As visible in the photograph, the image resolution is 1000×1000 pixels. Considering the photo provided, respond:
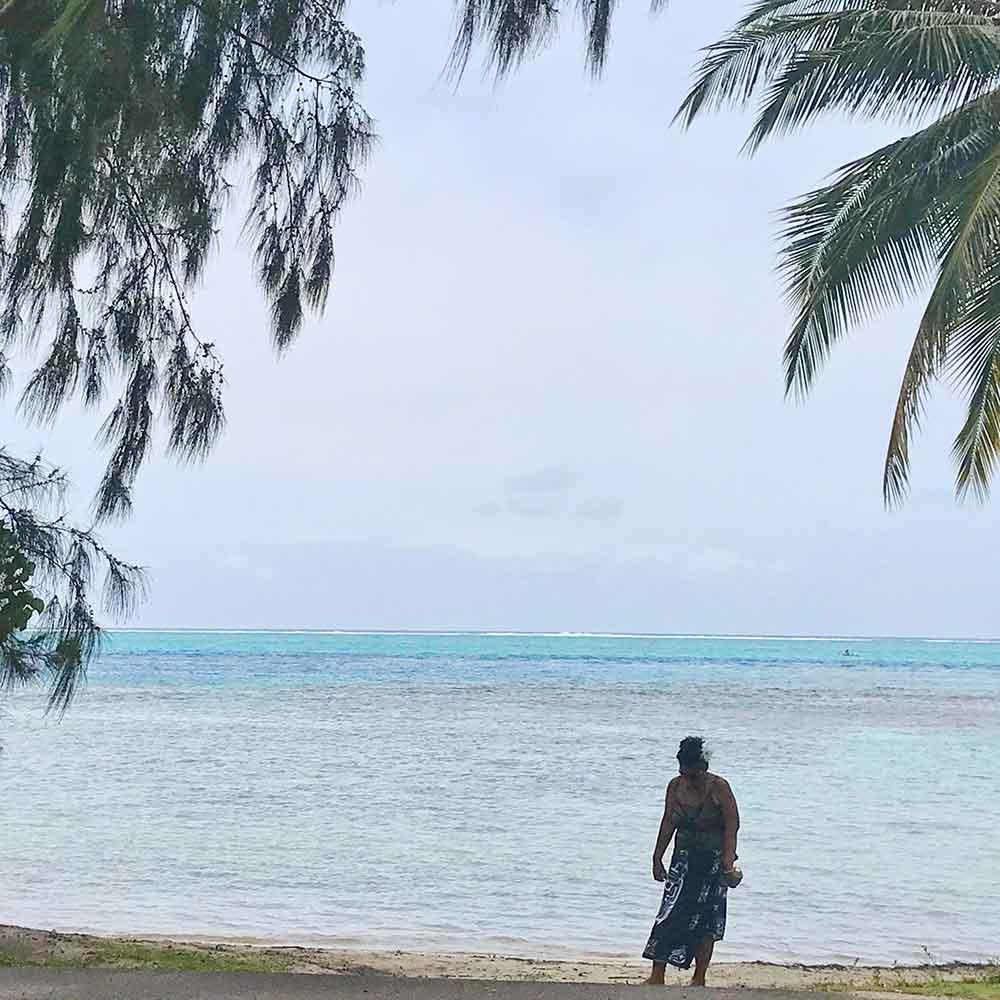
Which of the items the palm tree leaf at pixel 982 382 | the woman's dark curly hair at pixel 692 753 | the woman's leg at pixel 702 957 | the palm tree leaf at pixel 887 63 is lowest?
the woman's leg at pixel 702 957

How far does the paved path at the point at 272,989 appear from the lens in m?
6.50

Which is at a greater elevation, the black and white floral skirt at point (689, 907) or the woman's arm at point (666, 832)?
the woman's arm at point (666, 832)

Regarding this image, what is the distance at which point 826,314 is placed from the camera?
8.91 m

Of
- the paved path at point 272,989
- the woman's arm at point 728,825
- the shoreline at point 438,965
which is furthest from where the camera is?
the shoreline at point 438,965

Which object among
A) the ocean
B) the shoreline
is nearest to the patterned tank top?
the shoreline

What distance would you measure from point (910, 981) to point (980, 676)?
260 feet

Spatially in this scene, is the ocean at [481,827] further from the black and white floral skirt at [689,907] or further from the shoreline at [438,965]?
the black and white floral skirt at [689,907]

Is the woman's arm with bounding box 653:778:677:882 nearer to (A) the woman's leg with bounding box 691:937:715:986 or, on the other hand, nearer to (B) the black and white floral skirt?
(B) the black and white floral skirt

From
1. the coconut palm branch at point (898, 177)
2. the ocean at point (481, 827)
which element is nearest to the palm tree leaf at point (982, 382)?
the coconut palm branch at point (898, 177)

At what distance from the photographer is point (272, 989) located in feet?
22.0

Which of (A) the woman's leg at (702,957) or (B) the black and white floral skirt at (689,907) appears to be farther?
(A) the woman's leg at (702,957)

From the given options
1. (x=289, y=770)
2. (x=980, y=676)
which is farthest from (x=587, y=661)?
(x=289, y=770)

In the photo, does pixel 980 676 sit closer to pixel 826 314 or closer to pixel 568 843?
pixel 568 843

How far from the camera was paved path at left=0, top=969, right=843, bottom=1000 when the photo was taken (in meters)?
6.50
